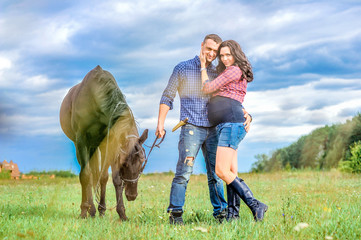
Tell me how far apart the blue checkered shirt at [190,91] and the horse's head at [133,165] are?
23.7 inches

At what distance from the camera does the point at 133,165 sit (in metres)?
4.78

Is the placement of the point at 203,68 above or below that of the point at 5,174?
above

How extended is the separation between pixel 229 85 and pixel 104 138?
228 centimetres

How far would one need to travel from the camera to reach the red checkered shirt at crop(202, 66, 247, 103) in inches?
168

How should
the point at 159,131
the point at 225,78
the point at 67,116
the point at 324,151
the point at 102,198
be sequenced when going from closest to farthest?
1. the point at 225,78
2. the point at 159,131
3. the point at 102,198
4. the point at 67,116
5. the point at 324,151

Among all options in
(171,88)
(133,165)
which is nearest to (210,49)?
(171,88)

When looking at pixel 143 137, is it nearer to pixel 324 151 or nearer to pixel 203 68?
pixel 203 68

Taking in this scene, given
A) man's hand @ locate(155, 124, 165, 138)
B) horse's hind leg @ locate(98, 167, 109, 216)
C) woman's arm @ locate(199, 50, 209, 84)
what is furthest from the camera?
horse's hind leg @ locate(98, 167, 109, 216)

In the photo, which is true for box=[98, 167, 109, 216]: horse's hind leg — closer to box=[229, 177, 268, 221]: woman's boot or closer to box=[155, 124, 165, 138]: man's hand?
box=[155, 124, 165, 138]: man's hand

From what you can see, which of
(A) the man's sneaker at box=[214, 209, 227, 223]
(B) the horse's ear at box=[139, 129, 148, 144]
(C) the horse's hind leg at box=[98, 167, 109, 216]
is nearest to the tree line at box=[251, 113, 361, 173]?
(A) the man's sneaker at box=[214, 209, 227, 223]

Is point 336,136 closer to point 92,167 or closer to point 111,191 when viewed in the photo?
point 111,191

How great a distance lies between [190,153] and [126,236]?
1456mm

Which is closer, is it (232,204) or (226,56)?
(226,56)

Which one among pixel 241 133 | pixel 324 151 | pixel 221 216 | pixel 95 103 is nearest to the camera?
pixel 241 133
